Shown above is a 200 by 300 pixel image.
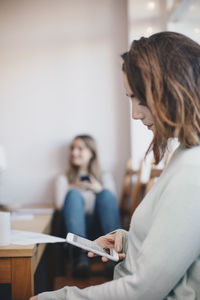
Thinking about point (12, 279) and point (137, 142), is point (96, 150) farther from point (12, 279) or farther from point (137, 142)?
point (12, 279)

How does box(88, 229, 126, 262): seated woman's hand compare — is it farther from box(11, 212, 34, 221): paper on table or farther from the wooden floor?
box(11, 212, 34, 221): paper on table

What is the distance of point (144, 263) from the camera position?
799 millimetres

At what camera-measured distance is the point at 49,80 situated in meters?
3.06

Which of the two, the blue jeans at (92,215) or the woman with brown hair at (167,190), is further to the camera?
the blue jeans at (92,215)

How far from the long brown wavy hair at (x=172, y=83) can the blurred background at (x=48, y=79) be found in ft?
7.15

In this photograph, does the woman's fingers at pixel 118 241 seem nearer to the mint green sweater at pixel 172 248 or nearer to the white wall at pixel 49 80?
the mint green sweater at pixel 172 248

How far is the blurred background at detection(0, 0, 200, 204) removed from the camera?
3.06 metres

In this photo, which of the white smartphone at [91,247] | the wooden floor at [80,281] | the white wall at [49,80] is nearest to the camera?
the white smartphone at [91,247]

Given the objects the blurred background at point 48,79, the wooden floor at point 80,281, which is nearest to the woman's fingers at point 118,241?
the wooden floor at point 80,281

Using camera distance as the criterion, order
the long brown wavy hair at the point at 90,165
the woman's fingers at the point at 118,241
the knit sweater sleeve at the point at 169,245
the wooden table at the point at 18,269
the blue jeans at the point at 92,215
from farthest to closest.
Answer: the long brown wavy hair at the point at 90,165 < the blue jeans at the point at 92,215 < the wooden table at the point at 18,269 < the woman's fingers at the point at 118,241 < the knit sweater sleeve at the point at 169,245

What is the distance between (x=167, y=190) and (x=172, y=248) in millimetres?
130

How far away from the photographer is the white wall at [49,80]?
10.0ft

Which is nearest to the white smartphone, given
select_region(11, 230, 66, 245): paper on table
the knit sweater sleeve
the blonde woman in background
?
the knit sweater sleeve

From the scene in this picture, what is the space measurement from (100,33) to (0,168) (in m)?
1.45
